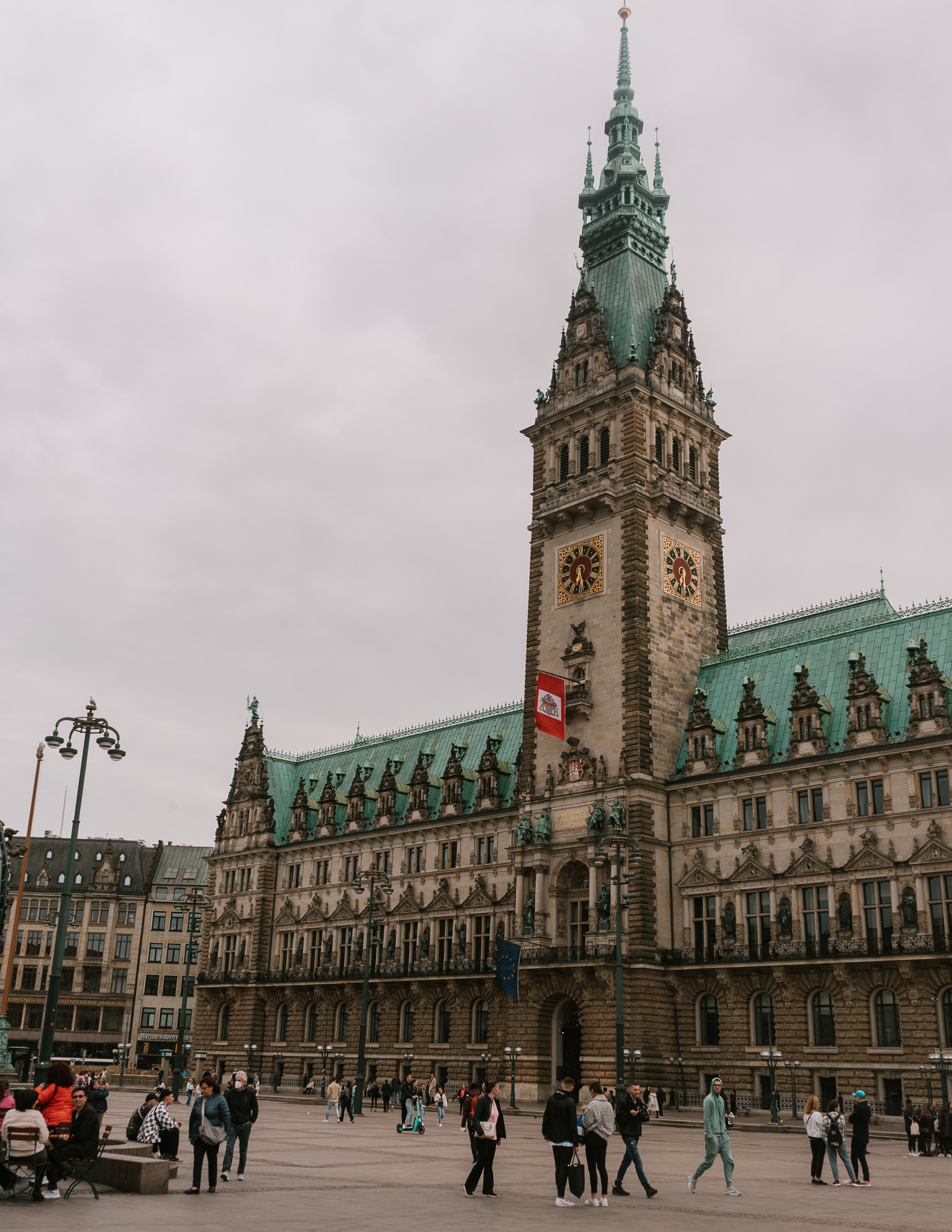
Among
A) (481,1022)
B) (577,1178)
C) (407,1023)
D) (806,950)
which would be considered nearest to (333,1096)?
(806,950)

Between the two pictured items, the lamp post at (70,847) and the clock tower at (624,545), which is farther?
the clock tower at (624,545)

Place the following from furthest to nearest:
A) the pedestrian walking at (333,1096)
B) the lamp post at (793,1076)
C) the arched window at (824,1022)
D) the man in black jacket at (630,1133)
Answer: the arched window at (824,1022) < the lamp post at (793,1076) < the pedestrian walking at (333,1096) < the man in black jacket at (630,1133)

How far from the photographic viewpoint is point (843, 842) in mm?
60906

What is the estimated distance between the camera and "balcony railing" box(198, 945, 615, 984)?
222 feet

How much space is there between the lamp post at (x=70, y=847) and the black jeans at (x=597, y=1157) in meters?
17.0

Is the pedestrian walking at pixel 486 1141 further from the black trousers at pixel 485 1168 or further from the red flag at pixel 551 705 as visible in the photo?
the red flag at pixel 551 705

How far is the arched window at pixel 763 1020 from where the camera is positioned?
6153cm

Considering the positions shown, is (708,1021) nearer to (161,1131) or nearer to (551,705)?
(551,705)

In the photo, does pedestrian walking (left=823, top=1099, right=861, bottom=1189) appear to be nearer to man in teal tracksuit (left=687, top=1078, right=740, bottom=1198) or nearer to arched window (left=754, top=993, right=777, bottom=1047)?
man in teal tracksuit (left=687, top=1078, right=740, bottom=1198)

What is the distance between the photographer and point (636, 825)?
6725cm

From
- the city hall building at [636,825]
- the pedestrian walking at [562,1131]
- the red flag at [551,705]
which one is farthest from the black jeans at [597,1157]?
the red flag at [551,705]

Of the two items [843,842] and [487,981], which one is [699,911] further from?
[487,981]

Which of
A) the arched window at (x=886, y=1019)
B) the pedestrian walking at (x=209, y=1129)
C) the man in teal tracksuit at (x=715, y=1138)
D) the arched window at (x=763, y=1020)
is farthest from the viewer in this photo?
the arched window at (x=763, y=1020)

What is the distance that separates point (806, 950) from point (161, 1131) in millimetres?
42143
